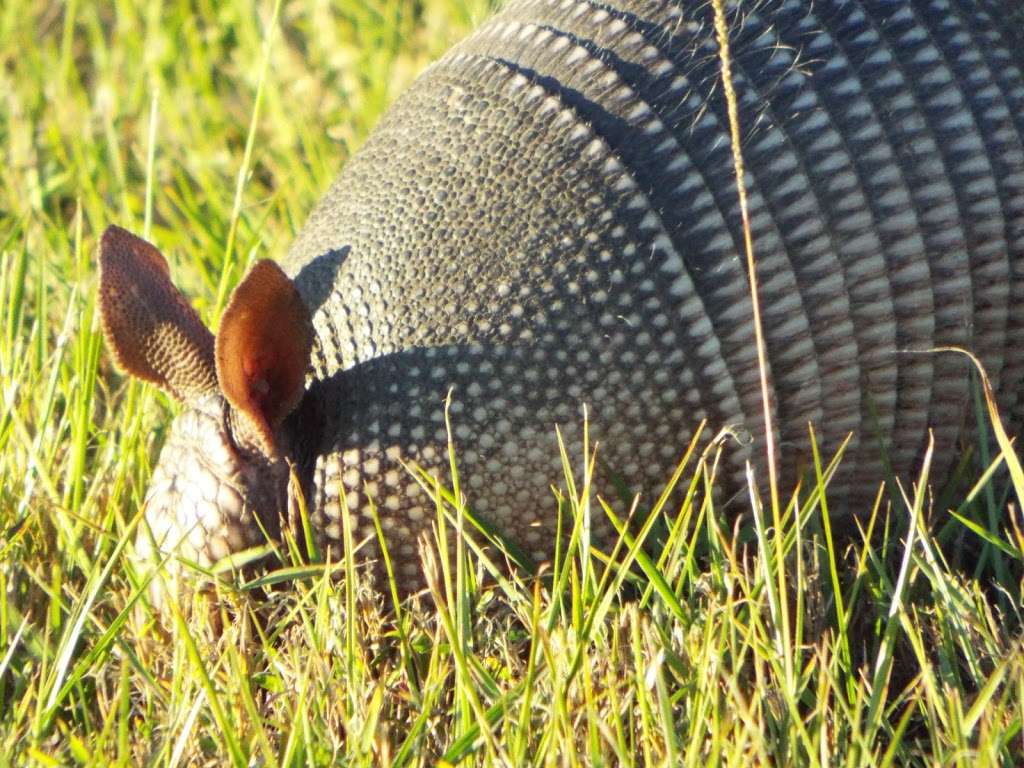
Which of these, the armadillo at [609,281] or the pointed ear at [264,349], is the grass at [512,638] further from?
the pointed ear at [264,349]

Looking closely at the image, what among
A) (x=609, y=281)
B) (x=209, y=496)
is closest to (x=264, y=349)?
(x=209, y=496)

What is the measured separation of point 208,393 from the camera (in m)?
3.32

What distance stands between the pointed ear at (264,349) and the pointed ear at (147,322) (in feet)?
0.43

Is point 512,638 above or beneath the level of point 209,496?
beneath

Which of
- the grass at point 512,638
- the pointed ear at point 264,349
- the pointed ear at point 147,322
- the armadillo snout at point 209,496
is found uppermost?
the pointed ear at point 147,322

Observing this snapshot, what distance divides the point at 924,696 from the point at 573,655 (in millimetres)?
817

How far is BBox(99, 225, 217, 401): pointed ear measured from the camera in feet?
10.6

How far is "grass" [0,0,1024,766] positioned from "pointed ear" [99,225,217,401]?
1.49 ft

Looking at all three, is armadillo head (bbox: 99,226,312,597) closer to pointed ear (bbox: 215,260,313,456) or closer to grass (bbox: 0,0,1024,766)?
pointed ear (bbox: 215,260,313,456)

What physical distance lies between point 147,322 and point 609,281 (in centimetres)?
107

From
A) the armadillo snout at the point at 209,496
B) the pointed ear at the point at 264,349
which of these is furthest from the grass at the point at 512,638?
the pointed ear at the point at 264,349

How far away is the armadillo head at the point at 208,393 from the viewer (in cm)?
320

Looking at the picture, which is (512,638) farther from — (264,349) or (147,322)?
(147,322)

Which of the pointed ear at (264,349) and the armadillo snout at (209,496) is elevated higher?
the pointed ear at (264,349)
